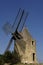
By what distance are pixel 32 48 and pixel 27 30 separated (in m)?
3.25

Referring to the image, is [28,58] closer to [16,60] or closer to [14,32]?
[16,60]

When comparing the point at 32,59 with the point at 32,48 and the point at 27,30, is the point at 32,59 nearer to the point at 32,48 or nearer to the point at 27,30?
the point at 32,48

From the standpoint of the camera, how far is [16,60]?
39344mm

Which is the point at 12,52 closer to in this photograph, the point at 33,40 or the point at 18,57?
the point at 18,57

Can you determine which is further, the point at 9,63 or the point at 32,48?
the point at 32,48

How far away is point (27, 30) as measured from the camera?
41.0 m

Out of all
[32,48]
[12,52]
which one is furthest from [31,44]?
[12,52]

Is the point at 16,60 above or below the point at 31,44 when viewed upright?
below

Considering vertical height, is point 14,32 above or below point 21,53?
above

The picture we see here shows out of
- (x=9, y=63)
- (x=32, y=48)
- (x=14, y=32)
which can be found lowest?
(x=9, y=63)

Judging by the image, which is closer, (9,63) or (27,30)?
(9,63)

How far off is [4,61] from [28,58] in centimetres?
430

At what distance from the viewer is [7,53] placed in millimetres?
39312

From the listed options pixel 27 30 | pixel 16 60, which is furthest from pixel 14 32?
pixel 16 60
